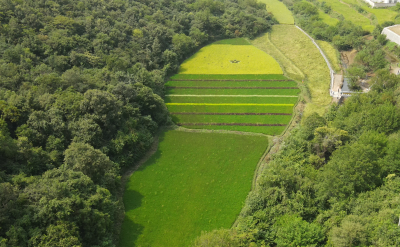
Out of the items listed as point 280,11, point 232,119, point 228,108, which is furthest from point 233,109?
point 280,11

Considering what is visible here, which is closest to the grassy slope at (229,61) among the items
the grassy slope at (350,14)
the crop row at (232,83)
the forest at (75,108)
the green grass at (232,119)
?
the forest at (75,108)

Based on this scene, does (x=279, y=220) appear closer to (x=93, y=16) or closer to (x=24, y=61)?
(x=24, y=61)

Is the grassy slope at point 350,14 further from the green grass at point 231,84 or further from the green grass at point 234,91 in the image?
the green grass at point 234,91

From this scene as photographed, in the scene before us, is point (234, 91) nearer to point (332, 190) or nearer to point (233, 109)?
point (233, 109)

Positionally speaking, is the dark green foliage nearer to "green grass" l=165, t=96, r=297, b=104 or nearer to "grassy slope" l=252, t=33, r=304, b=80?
"green grass" l=165, t=96, r=297, b=104

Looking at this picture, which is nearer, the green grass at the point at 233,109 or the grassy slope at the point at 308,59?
the green grass at the point at 233,109

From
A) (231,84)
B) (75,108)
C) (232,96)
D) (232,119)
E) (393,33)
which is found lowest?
(232,119)
